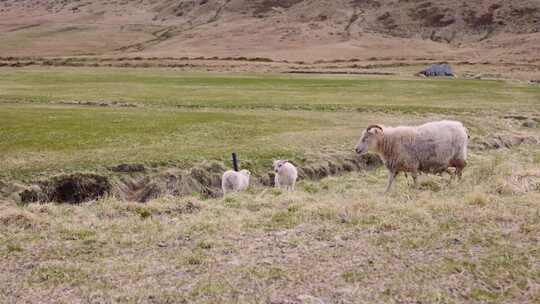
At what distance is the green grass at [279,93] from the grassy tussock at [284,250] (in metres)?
24.5

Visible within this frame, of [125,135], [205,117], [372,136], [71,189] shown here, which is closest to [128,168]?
[71,189]

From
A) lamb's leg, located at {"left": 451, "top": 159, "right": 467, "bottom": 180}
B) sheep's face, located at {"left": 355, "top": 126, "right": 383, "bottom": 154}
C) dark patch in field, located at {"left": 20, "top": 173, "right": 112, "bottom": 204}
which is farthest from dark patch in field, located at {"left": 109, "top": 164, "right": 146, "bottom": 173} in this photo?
lamb's leg, located at {"left": 451, "top": 159, "right": 467, "bottom": 180}

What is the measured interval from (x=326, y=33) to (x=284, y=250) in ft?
506

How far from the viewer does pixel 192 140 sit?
24.1m

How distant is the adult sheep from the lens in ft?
55.3

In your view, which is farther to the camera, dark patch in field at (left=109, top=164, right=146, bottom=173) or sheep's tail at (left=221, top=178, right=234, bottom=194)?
dark patch in field at (left=109, top=164, right=146, bottom=173)

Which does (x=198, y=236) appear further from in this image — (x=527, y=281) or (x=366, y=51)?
(x=366, y=51)

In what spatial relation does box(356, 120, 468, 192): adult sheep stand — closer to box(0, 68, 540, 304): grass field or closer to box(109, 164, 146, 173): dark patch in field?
box(0, 68, 540, 304): grass field

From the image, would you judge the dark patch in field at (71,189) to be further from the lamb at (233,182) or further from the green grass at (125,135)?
the lamb at (233,182)

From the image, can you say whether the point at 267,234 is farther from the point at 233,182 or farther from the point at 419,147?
the point at 419,147

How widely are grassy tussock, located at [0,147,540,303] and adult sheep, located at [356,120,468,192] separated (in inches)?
94.8

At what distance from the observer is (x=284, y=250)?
33.6ft

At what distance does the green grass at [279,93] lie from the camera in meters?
39.1

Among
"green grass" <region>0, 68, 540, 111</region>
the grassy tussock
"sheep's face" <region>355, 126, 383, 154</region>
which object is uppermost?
"sheep's face" <region>355, 126, 383, 154</region>
